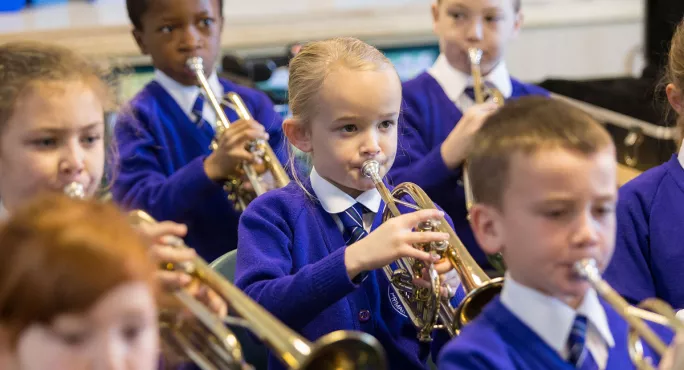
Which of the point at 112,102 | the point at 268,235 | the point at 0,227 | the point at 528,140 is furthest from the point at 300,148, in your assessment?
the point at 0,227

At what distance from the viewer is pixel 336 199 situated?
1786mm

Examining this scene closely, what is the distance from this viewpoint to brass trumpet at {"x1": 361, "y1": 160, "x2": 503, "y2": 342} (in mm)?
1487

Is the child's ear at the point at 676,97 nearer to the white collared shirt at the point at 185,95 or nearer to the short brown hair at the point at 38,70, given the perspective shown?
the short brown hair at the point at 38,70

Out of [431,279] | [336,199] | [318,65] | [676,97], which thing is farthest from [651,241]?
[318,65]

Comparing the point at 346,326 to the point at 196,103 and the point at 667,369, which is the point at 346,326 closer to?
the point at 667,369

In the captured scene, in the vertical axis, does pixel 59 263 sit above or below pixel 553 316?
above

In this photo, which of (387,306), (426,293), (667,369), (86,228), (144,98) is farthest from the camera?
(144,98)

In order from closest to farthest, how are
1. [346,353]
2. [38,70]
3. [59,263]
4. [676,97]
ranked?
[59,263], [346,353], [38,70], [676,97]

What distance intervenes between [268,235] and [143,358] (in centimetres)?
68

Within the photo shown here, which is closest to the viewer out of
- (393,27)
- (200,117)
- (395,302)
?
(395,302)

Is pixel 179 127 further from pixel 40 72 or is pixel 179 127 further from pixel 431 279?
pixel 431 279

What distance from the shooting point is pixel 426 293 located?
1680 millimetres

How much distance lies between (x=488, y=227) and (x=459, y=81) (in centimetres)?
133

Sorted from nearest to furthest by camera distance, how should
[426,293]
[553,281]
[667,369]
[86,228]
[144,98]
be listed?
[86,228]
[667,369]
[553,281]
[426,293]
[144,98]
